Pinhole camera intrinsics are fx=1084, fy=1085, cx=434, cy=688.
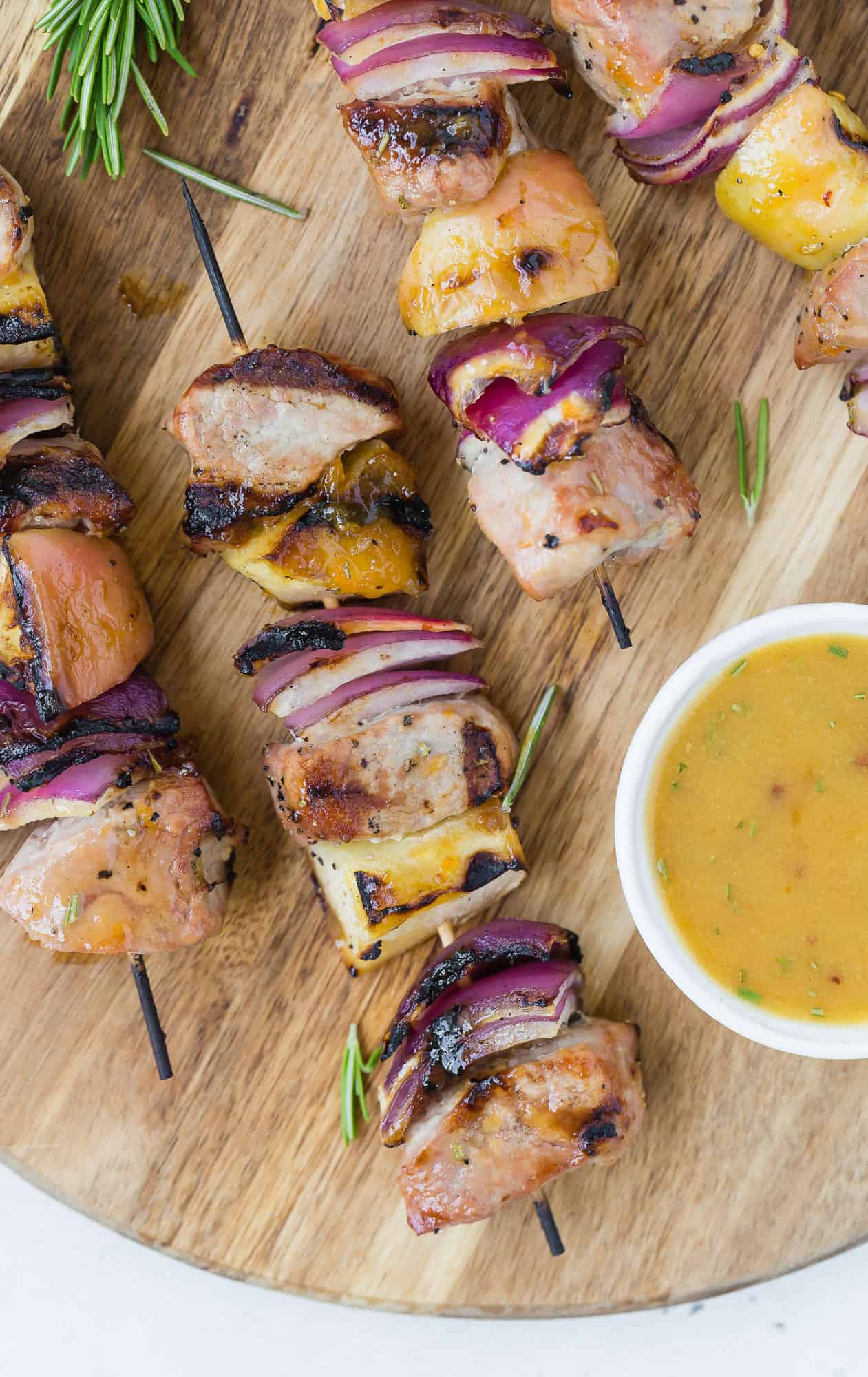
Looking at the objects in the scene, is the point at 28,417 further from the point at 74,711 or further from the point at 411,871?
the point at 411,871

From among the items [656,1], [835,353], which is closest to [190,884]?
[835,353]

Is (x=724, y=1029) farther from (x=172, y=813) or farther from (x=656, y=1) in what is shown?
(x=656, y=1)

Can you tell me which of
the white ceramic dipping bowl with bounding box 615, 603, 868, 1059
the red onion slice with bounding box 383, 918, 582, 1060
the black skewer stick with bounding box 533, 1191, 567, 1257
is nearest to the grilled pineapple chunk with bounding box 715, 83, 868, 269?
the white ceramic dipping bowl with bounding box 615, 603, 868, 1059

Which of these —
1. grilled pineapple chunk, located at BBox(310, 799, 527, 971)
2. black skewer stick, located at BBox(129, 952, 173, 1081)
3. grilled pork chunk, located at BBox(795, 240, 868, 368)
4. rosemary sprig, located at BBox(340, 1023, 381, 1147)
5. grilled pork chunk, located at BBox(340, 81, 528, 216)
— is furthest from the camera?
rosemary sprig, located at BBox(340, 1023, 381, 1147)

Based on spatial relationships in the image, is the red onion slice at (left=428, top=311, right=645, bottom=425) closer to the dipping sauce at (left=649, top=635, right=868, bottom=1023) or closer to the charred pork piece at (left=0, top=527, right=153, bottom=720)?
the dipping sauce at (left=649, top=635, right=868, bottom=1023)

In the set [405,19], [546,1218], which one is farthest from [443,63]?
[546,1218]
